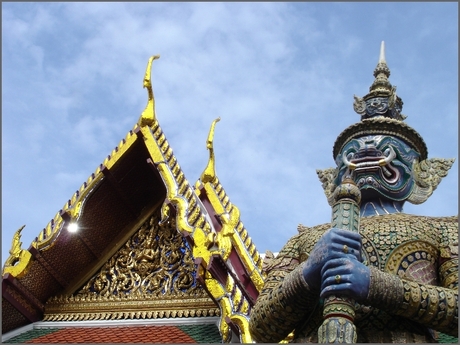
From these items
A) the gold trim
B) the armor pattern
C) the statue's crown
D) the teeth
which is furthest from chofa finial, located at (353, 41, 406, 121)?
the gold trim

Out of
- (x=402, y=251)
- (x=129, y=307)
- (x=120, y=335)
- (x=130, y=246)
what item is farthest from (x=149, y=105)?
(x=402, y=251)

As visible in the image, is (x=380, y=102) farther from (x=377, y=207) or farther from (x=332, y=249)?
Answer: (x=332, y=249)

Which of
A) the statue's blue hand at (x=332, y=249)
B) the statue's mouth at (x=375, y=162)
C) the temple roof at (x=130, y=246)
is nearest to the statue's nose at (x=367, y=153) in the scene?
the statue's mouth at (x=375, y=162)

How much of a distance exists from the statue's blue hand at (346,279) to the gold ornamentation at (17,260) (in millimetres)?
2885

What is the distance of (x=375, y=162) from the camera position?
14.9 ft

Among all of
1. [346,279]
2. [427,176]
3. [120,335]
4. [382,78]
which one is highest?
[382,78]

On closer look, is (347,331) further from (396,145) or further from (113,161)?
(113,161)

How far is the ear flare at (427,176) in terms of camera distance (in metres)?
4.75

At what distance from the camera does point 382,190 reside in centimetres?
453

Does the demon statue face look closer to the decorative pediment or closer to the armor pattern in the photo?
the armor pattern

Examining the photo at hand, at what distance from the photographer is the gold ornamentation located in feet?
19.8

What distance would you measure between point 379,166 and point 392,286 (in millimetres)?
962

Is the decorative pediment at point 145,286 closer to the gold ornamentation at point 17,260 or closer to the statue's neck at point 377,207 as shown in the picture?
the gold ornamentation at point 17,260

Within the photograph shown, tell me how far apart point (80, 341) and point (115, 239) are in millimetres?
924
